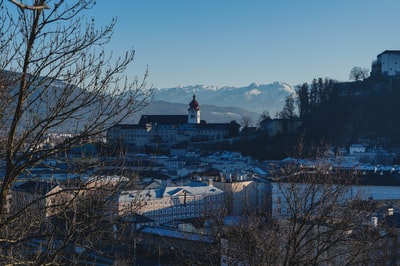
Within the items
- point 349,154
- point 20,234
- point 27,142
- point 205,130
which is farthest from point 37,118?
point 205,130

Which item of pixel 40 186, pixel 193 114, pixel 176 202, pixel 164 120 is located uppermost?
pixel 193 114

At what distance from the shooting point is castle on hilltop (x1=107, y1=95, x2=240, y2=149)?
1897 inches

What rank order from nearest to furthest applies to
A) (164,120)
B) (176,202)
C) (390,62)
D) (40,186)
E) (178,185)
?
(40,186)
(176,202)
(178,185)
(390,62)
(164,120)

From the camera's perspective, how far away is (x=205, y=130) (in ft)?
163

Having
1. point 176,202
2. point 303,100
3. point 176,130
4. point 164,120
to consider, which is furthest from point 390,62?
point 176,202

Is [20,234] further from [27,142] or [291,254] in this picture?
[291,254]

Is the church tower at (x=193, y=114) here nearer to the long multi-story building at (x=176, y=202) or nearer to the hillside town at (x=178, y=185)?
the hillside town at (x=178, y=185)

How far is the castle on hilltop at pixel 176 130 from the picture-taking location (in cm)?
4819

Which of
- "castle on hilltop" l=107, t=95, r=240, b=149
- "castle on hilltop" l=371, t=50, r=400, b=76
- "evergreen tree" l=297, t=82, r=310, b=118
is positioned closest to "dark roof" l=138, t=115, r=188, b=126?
"castle on hilltop" l=107, t=95, r=240, b=149

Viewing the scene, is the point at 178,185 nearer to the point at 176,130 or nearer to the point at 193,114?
the point at 176,130

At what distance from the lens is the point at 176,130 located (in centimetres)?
5056

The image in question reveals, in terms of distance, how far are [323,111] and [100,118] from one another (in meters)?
40.8

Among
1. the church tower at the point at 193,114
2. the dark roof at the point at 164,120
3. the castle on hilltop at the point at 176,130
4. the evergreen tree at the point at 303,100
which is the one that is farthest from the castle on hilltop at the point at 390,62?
the dark roof at the point at 164,120

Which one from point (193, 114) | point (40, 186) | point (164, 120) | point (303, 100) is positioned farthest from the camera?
point (193, 114)
